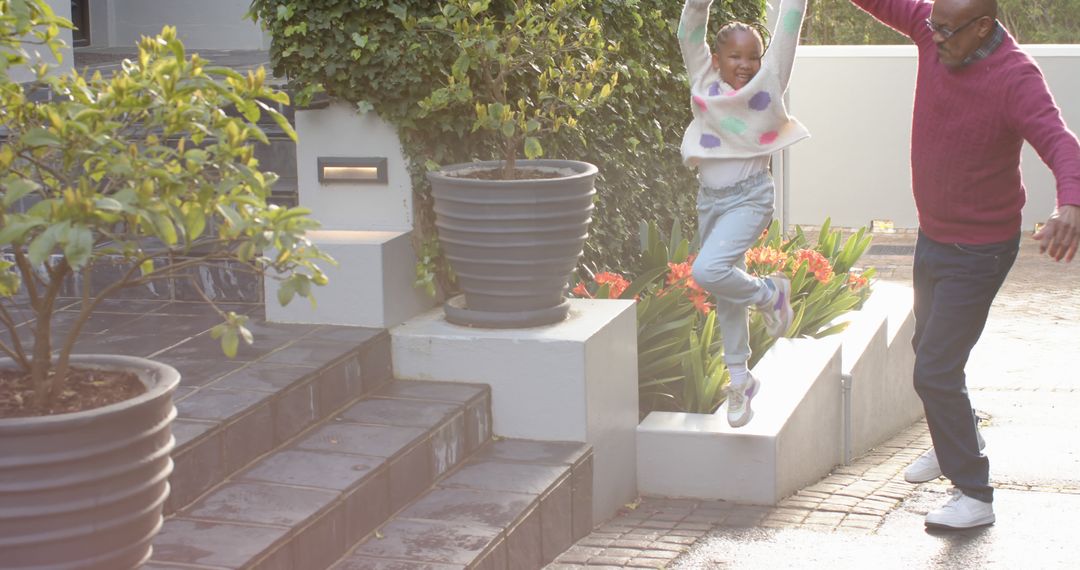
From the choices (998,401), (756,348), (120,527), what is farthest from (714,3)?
(120,527)

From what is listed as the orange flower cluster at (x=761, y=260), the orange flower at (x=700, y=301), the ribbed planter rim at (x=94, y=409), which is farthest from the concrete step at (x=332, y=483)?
the orange flower cluster at (x=761, y=260)

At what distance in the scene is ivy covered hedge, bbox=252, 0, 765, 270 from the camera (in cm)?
533

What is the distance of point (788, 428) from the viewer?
5.74 meters

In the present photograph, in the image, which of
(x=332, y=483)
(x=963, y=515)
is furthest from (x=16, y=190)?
(x=963, y=515)

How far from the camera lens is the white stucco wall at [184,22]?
10.2m

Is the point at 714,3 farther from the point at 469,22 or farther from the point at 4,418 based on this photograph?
the point at 4,418

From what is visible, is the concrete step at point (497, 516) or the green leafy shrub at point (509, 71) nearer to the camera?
the concrete step at point (497, 516)

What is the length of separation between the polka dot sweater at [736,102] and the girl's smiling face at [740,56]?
42 mm

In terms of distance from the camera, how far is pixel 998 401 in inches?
348

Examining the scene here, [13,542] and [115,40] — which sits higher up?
[115,40]

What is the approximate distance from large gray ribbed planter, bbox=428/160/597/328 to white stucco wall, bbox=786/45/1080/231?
10885 mm

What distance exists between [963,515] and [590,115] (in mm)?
2742

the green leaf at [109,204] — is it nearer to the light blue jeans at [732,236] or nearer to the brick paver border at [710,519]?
the brick paver border at [710,519]

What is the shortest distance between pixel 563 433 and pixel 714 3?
3.80m
